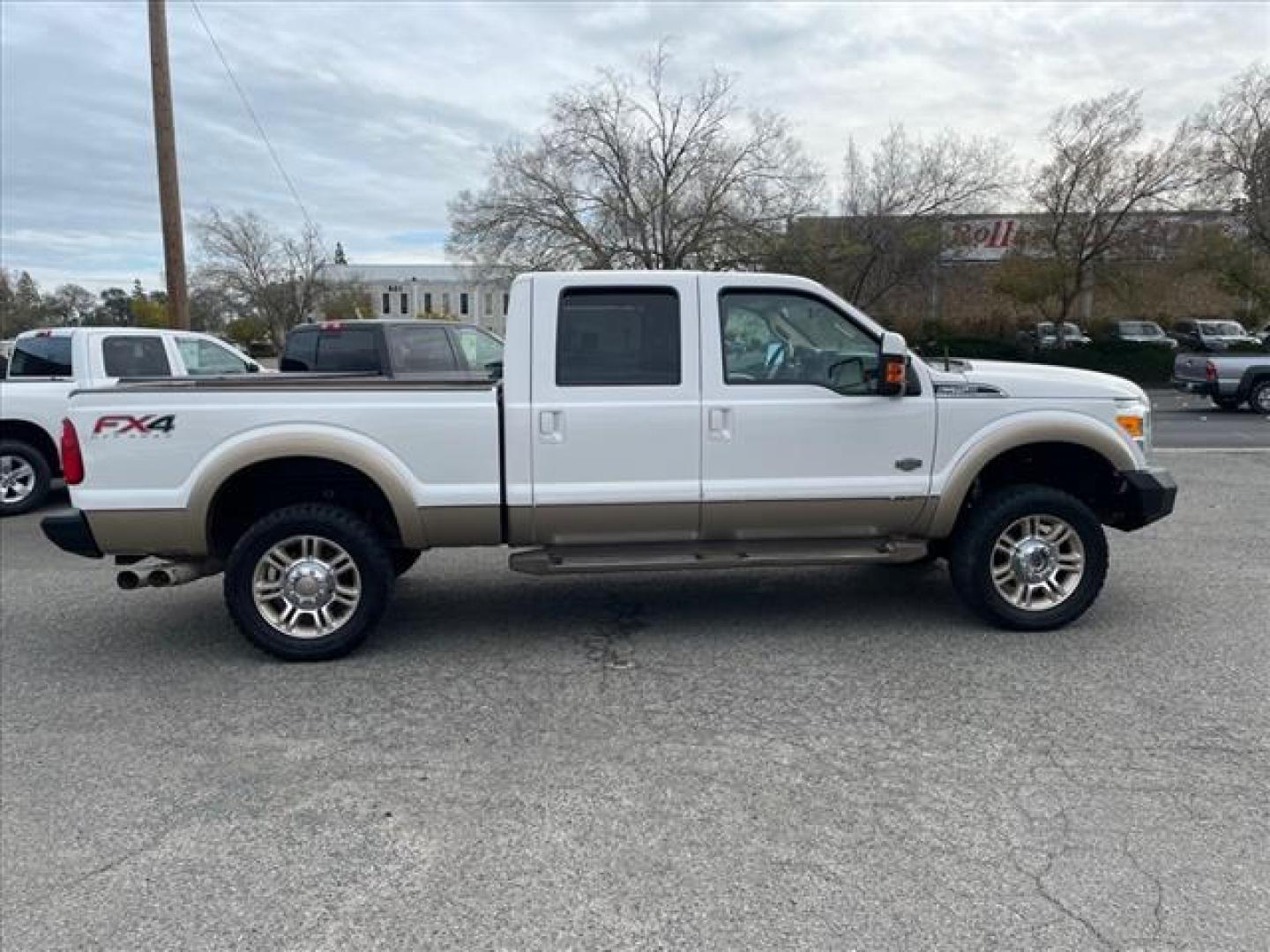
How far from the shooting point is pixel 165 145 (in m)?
13.2

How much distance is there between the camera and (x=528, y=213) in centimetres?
3197

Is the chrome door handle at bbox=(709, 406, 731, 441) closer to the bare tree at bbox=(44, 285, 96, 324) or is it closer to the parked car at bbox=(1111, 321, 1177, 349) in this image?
the parked car at bbox=(1111, 321, 1177, 349)

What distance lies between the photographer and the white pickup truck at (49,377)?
871 cm

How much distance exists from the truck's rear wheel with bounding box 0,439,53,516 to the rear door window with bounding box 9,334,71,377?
96 cm

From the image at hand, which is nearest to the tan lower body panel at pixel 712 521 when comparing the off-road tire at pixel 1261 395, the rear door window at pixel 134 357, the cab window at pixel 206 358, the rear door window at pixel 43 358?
the rear door window at pixel 134 357

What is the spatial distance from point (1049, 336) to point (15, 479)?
34.4m

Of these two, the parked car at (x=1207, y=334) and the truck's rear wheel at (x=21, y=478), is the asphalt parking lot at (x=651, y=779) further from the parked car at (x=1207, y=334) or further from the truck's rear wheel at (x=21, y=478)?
the parked car at (x=1207, y=334)

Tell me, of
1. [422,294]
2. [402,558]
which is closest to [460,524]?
[402,558]

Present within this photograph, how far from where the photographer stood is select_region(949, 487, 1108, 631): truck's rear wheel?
4812 millimetres

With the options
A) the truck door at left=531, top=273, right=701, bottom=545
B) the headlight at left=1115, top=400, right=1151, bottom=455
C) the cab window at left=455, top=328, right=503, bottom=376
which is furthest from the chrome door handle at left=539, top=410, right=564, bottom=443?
the cab window at left=455, top=328, right=503, bottom=376

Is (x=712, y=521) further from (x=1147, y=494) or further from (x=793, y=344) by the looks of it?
(x=1147, y=494)

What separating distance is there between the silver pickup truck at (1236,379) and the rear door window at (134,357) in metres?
18.1

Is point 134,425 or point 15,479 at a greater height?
point 134,425

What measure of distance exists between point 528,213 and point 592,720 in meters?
30.3
